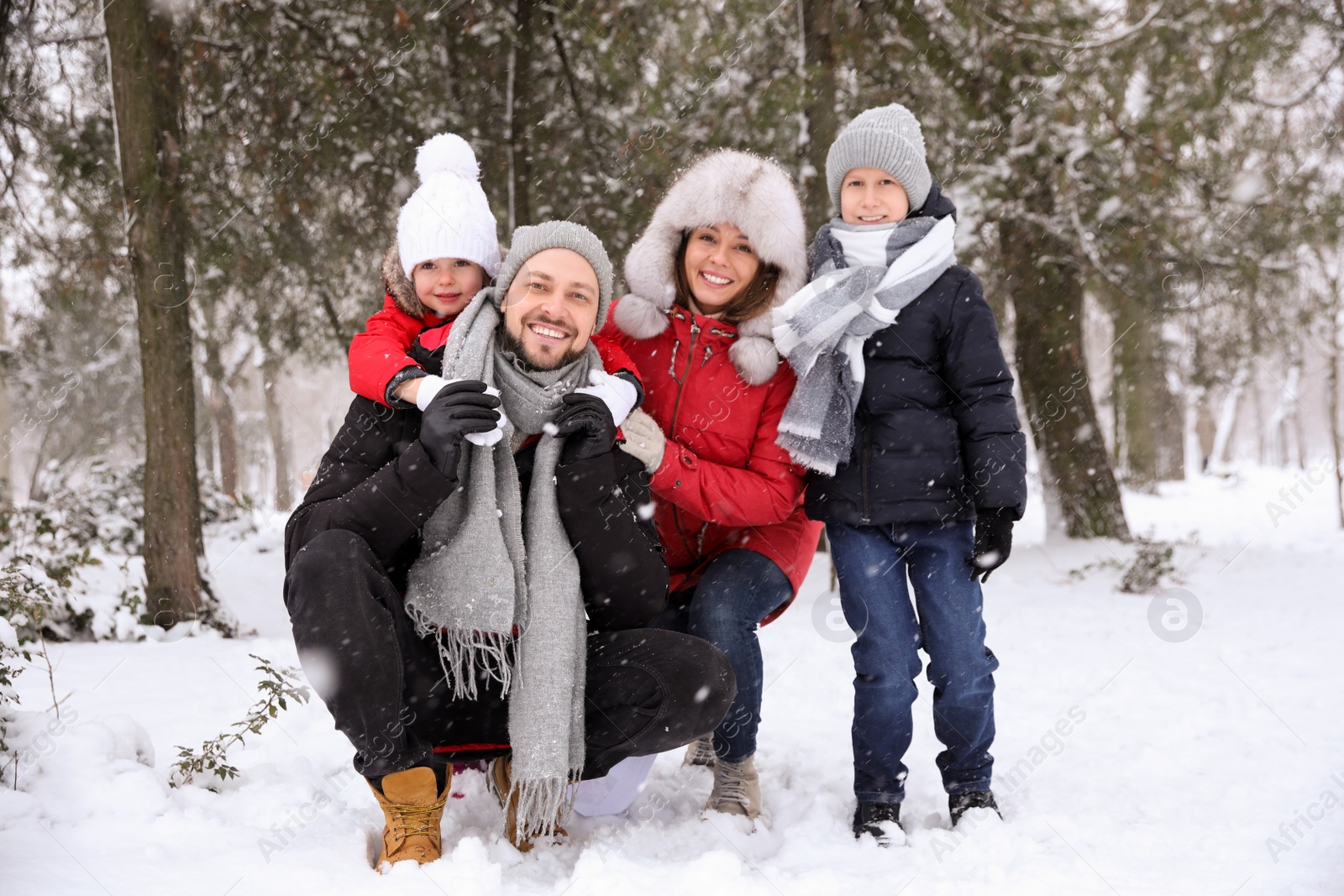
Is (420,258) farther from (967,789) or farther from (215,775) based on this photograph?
(967,789)

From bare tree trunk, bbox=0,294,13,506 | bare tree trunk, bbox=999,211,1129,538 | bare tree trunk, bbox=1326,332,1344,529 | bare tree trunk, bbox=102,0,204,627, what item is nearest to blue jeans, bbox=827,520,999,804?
bare tree trunk, bbox=102,0,204,627

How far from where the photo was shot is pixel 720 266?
3.05m

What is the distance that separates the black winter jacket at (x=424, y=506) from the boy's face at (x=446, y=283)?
0.51 meters

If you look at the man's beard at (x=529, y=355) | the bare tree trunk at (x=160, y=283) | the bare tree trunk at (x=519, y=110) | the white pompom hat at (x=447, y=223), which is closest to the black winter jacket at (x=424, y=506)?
the man's beard at (x=529, y=355)

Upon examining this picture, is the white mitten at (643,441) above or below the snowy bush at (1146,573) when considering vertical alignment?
above

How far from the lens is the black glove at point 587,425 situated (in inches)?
95.7

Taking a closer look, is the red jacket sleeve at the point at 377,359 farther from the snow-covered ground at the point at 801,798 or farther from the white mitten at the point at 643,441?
the snow-covered ground at the point at 801,798

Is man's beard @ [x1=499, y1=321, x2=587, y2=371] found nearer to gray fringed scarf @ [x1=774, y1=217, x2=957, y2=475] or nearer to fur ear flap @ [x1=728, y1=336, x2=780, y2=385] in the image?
fur ear flap @ [x1=728, y1=336, x2=780, y2=385]

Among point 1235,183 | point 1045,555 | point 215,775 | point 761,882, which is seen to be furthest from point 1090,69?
point 215,775

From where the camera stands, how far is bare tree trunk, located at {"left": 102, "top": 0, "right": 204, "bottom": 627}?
4926 mm

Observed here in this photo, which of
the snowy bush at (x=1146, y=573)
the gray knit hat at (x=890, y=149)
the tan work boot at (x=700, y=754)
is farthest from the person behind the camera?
the snowy bush at (x=1146, y=573)

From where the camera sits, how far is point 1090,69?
20.6ft

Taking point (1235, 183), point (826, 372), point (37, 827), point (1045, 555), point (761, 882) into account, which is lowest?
point (1045, 555)

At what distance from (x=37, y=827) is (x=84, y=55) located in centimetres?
597
